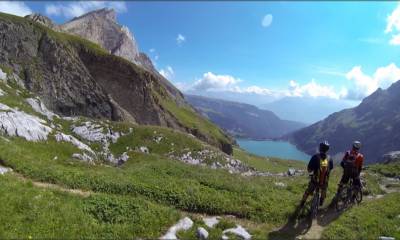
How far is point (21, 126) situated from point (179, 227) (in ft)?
64.7

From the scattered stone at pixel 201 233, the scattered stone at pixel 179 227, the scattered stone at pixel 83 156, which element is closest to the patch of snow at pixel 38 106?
the scattered stone at pixel 83 156

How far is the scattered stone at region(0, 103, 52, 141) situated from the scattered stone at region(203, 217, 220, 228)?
1848 cm

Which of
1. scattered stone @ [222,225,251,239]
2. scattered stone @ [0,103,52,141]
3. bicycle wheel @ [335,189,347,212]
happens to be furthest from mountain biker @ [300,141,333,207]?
scattered stone @ [0,103,52,141]

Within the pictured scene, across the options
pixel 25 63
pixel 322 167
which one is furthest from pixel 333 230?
pixel 25 63

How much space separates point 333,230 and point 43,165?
666 inches

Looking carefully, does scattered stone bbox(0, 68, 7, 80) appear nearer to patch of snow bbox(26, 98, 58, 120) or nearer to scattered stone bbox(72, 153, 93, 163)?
patch of snow bbox(26, 98, 58, 120)

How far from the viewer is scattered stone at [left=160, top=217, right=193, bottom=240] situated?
47.5 feet

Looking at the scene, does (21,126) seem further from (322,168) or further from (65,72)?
(65,72)

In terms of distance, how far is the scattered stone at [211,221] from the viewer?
15.9 metres

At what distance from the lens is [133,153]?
120 ft

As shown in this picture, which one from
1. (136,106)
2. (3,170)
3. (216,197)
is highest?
(136,106)

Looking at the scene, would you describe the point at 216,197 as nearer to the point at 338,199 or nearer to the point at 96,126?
the point at 338,199

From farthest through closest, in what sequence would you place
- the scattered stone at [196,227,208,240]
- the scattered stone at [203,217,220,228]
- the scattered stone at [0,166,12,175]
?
the scattered stone at [0,166,12,175] < the scattered stone at [203,217,220,228] < the scattered stone at [196,227,208,240]

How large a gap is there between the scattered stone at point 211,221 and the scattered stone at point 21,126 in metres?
18.5
